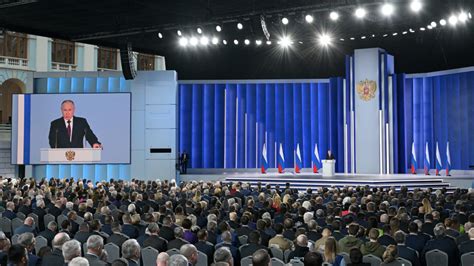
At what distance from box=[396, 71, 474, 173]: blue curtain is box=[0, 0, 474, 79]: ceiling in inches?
33.0

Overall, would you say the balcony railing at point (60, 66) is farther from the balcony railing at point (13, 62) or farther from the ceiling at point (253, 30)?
the ceiling at point (253, 30)

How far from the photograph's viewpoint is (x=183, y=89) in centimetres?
3206

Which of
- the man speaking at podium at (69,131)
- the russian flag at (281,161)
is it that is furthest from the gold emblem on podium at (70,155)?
the russian flag at (281,161)

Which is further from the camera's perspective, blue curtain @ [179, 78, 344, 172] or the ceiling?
blue curtain @ [179, 78, 344, 172]

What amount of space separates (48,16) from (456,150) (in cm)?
1805

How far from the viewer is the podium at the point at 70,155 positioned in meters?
28.3

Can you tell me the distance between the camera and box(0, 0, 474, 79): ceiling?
2095 cm

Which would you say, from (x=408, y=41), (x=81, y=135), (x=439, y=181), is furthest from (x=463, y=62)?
(x=81, y=135)

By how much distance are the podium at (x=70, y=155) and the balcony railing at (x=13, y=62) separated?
10843 mm

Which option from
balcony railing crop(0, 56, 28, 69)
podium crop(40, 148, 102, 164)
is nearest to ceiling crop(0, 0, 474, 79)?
podium crop(40, 148, 102, 164)

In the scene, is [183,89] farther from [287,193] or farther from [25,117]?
[287,193]

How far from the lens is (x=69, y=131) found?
28.6 meters

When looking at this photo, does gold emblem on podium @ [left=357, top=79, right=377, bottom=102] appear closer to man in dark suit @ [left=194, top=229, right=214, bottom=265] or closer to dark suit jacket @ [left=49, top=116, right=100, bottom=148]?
dark suit jacket @ [left=49, top=116, right=100, bottom=148]

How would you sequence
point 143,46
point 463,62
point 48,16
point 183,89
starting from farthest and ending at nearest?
point 183,89, point 143,46, point 463,62, point 48,16
